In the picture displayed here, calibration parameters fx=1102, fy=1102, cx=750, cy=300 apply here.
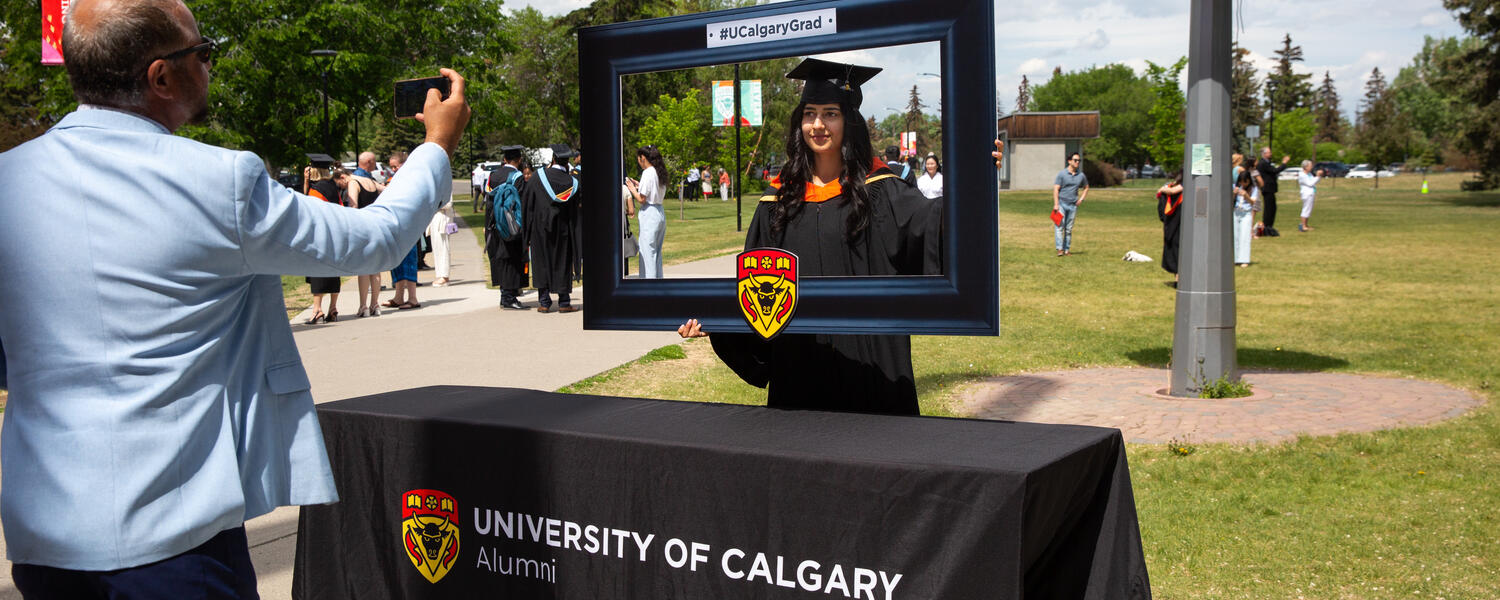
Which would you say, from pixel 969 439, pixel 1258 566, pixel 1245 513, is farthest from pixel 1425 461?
pixel 969 439

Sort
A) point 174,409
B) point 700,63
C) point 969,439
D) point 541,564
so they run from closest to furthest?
point 174,409 → point 969,439 → point 541,564 → point 700,63

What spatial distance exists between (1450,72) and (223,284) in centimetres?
5953

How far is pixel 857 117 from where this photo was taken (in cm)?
326

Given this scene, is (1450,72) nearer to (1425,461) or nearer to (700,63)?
(1425,461)

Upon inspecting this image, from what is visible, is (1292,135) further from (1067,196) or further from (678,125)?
(678,125)

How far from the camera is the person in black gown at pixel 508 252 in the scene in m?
14.1

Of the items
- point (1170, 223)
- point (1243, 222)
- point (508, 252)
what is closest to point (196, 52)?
point (508, 252)

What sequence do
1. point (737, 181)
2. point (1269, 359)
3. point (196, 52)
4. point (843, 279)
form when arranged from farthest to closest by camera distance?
point (1269, 359)
point (737, 181)
point (843, 279)
point (196, 52)

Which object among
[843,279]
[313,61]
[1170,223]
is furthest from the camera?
[313,61]

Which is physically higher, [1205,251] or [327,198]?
[327,198]

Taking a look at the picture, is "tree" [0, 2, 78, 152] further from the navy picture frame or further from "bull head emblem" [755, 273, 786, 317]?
"bull head emblem" [755, 273, 786, 317]

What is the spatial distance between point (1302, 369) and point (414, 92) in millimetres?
8954

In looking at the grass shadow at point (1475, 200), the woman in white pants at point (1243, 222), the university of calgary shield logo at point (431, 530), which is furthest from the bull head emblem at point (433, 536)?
the grass shadow at point (1475, 200)

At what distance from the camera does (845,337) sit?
3453mm
